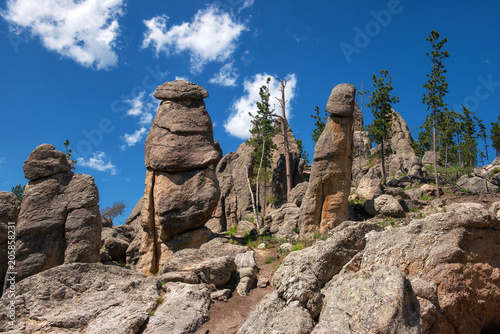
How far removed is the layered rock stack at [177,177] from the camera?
1695 centimetres

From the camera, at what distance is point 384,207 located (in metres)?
20.0

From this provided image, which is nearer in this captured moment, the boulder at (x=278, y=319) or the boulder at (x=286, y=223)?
the boulder at (x=278, y=319)

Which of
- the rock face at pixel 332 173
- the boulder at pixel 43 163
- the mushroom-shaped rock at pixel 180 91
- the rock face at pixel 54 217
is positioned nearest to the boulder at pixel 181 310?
the rock face at pixel 54 217

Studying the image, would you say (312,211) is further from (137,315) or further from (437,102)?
(437,102)

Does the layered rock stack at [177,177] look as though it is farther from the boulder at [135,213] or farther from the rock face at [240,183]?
the boulder at [135,213]

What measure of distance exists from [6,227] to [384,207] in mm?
16547

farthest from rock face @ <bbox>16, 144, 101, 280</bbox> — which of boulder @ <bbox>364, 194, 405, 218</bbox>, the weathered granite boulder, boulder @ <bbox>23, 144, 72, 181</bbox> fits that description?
boulder @ <bbox>364, 194, 405, 218</bbox>

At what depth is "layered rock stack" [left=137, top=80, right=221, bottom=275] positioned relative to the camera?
55.6 feet

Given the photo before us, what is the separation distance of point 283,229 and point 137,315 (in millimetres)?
11911

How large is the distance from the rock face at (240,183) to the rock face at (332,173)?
10.6 m

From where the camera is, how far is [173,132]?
18031mm

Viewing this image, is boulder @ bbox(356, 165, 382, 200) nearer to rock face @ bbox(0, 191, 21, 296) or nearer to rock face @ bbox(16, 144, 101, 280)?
rock face @ bbox(16, 144, 101, 280)

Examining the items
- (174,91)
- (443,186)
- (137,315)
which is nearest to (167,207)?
(174,91)

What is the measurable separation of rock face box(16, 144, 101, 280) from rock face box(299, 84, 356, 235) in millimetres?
9242
